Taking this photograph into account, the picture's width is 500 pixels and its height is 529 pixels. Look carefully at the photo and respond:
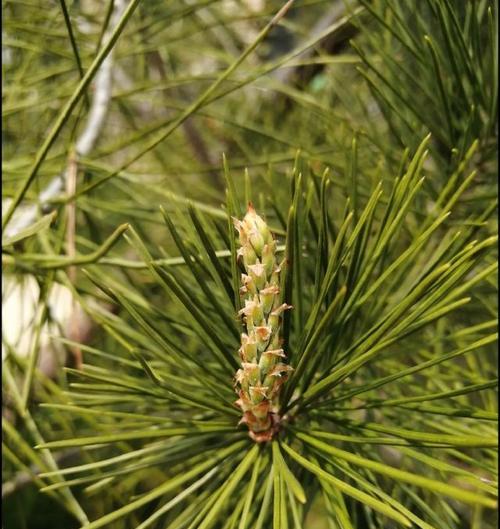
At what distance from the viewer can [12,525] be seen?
0.86 metres

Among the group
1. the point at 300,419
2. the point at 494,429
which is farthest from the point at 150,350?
the point at 494,429

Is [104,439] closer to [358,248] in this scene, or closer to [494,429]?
[358,248]

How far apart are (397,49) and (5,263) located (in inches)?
12.6

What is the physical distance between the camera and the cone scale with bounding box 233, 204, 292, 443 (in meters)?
0.27

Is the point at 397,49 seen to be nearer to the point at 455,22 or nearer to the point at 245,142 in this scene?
the point at 455,22

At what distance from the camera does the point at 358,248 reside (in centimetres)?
30

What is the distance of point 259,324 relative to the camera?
0.28 metres

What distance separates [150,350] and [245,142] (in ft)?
1.79

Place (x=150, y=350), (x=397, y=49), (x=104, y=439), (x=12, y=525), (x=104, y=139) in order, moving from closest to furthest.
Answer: (x=104, y=439) < (x=150, y=350) < (x=397, y=49) < (x=12, y=525) < (x=104, y=139)

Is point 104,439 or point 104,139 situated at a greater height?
point 104,139

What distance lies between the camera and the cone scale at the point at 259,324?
269 millimetres

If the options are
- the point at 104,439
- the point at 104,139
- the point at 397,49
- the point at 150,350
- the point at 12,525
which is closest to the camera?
the point at 104,439

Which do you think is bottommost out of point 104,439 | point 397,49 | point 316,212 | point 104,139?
point 104,439

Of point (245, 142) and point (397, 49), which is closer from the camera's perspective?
point (397, 49)
